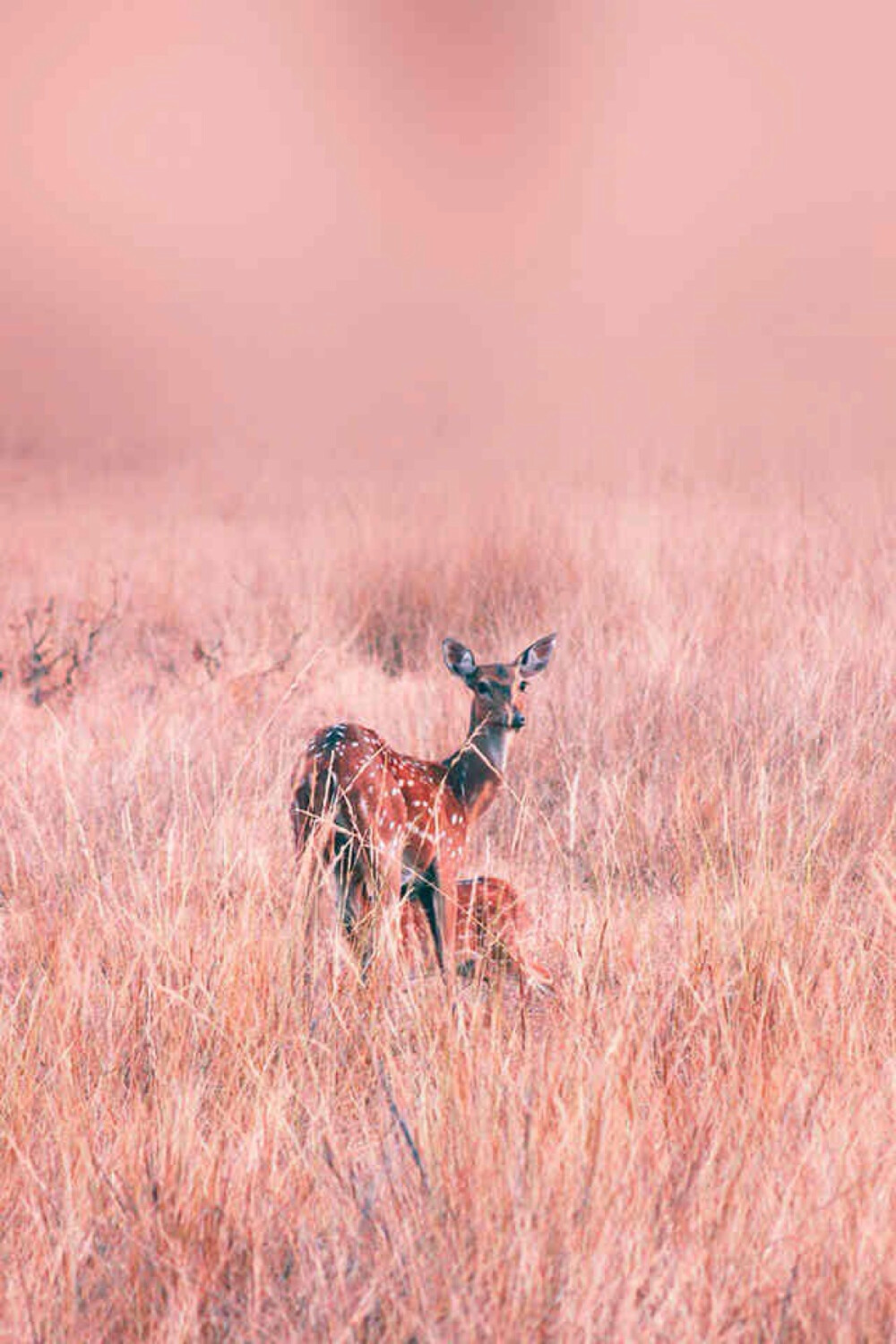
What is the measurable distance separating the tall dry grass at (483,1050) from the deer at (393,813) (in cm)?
16

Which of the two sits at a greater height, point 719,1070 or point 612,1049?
point 612,1049

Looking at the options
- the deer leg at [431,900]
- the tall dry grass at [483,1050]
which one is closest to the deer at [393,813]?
the deer leg at [431,900]

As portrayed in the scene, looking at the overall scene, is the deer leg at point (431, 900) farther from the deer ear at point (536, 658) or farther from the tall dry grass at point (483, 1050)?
the deer ear at point (536, 658)

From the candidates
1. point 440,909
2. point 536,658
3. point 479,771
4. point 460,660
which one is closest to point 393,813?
point 440,909

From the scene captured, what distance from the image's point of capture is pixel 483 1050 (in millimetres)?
2920

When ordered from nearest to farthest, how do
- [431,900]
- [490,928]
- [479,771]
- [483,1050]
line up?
[483,1050]
[490,928]
[431,900]
[479,771]

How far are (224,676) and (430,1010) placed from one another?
441 cm

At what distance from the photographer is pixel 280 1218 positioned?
8.16 ft

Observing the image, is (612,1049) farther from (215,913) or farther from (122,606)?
(122,606)

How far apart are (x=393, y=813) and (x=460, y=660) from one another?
74 centimetres

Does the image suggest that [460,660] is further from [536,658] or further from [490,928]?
[490,928]

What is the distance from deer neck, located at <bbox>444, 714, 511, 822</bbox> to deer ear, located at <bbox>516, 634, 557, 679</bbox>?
0.23 metres

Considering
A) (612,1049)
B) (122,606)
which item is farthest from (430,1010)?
(122,606)

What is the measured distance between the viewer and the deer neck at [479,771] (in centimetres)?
477
